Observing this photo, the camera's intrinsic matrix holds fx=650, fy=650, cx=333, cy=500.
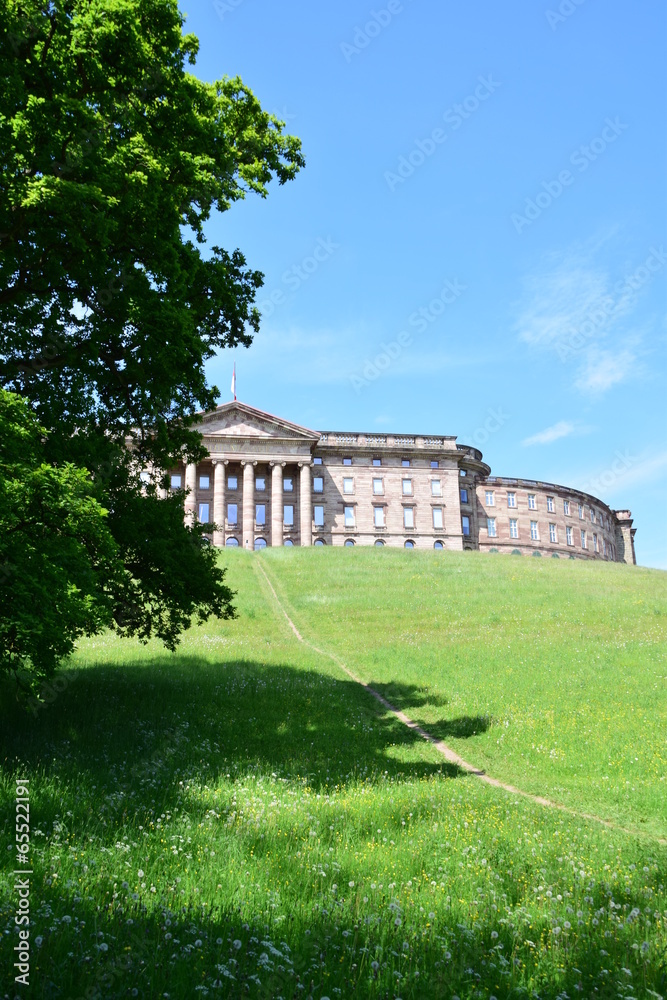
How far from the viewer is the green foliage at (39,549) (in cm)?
880

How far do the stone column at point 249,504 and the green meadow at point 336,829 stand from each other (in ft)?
174

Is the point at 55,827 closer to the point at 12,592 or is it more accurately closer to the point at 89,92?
the point at 12,592

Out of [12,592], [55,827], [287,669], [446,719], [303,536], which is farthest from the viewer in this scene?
[303,536]

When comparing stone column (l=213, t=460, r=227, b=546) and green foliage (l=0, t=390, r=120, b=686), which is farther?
stone column (l=213, t=460, r=227, b=546)

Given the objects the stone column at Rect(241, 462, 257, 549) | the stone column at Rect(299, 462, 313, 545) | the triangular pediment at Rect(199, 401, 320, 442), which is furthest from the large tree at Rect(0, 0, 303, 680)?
the triangular pediment at Rect(199, 401, 320, 442)

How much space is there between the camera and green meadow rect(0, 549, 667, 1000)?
507 centimetres

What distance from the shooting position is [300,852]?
293 inches

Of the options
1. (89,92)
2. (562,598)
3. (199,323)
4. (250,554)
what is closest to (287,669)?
(199,323)

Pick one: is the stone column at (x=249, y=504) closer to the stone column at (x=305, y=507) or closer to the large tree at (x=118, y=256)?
the stone column at (x=305, y=507)

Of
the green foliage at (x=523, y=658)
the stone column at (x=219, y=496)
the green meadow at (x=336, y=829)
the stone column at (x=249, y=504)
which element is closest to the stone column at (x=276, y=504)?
the stone column at (x=249, y=504)

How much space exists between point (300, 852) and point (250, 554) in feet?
161

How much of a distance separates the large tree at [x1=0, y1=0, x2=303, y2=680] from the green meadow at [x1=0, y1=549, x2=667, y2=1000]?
3080 mm

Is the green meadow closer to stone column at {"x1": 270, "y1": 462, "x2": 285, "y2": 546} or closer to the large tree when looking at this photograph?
the large tree

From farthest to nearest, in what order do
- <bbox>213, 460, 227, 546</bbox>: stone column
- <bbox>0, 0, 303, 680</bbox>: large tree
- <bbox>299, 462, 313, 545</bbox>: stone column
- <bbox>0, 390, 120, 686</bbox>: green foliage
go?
<bbox>299, 462, 313, 545</bbox>: stone column, <bbox>213, 460, 227, 546</bbox>: stone column, <bbox>0, 0, 303, 680</bbox>: large tree, <bbox>0, 390, 120, 686</bbox>: green foliage
